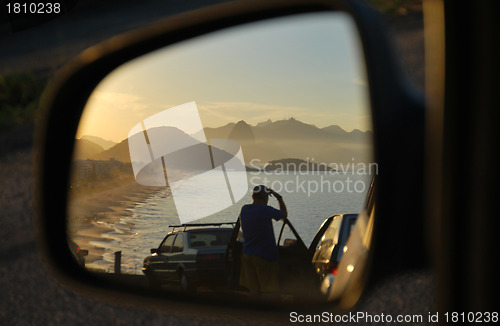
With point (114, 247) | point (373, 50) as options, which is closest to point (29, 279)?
point (114, 247)

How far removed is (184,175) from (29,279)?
21.8 ft

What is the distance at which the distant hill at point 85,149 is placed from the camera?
2792 millimetres

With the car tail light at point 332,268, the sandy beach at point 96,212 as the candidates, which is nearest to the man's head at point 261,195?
the car tail light at point 332,268

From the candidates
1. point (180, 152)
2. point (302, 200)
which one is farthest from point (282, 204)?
point (180, 152)

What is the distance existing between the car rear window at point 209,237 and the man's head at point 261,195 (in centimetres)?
16

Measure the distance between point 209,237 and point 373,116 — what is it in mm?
788

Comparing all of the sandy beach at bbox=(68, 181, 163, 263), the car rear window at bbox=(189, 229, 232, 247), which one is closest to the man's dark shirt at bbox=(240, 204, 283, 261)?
the car rear window at bbox=(189, 229, 232, 247)

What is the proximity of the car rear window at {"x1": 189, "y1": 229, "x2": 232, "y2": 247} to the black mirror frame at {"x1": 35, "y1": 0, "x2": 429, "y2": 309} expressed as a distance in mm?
200

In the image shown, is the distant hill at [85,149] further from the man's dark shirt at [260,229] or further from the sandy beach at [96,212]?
the man's dark shirt at [260,229]

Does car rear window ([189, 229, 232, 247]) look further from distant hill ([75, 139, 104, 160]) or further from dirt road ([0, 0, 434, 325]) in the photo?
distant hill ([75, 139, 104, 160])

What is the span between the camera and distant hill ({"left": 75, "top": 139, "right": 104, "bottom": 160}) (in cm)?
279

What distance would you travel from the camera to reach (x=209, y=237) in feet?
6.39

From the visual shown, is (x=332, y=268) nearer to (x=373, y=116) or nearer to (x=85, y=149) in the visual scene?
(x=373, y=116)

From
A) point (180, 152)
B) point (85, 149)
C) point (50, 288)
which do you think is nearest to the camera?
point (180, 152)
